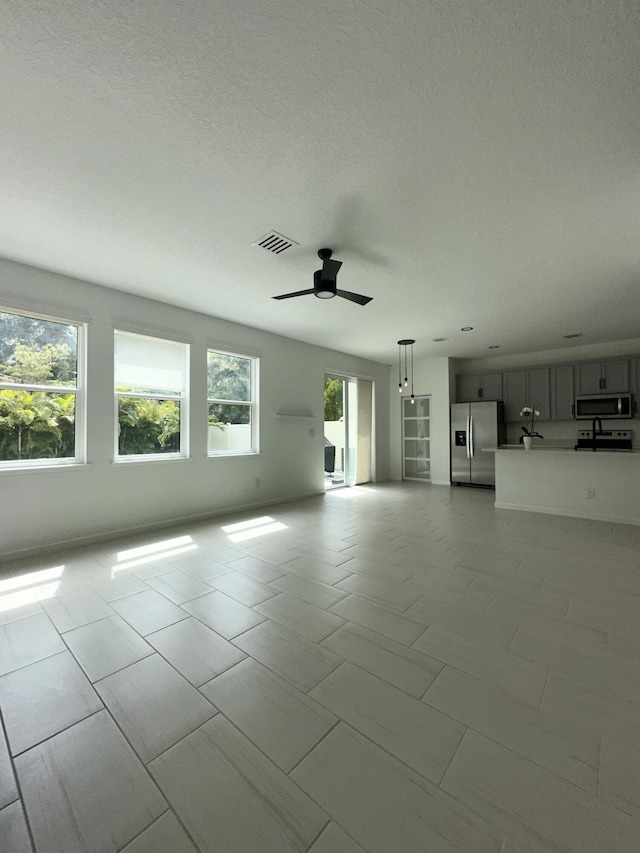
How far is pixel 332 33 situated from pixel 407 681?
111 inches

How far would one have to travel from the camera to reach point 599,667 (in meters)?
1.83

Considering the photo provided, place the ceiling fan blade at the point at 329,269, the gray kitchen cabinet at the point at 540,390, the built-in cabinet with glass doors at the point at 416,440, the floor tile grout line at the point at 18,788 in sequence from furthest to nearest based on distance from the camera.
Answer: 1. the built-in cabinet with glass doors at the point at 416,440
2. the gray kitchen cabinet at the point at 540,390
3. the ceiling fan blade at the point at 329,269
4. the floor tile grout line at the point at 18,788

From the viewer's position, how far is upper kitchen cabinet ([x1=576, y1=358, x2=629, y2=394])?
6.36 metres

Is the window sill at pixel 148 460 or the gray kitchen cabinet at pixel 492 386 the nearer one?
the window sill at pixel 148 460

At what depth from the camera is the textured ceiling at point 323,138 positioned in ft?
4.64

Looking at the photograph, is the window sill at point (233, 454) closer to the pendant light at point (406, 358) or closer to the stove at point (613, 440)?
the pendant light at point (406, 358)

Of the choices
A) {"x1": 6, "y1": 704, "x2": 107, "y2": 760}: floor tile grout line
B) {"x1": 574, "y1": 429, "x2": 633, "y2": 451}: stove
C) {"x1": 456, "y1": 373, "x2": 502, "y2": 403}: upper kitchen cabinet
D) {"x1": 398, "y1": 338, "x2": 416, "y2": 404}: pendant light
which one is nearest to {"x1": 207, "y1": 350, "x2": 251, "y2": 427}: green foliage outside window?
{"x1": 398, "y1": 338, "x2": 416, "y2": 404}: pendant light

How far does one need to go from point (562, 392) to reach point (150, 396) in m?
7.14

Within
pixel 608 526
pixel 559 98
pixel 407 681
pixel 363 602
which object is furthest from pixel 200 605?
pixel 608 526

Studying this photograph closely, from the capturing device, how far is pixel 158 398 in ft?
14.6

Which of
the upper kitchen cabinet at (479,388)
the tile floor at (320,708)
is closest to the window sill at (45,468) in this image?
the tile floor at (320,708)

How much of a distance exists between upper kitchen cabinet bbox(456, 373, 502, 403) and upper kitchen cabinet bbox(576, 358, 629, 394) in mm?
1395

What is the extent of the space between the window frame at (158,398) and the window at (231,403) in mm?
356

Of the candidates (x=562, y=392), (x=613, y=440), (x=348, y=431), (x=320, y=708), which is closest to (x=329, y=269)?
(x=320, y=708)
